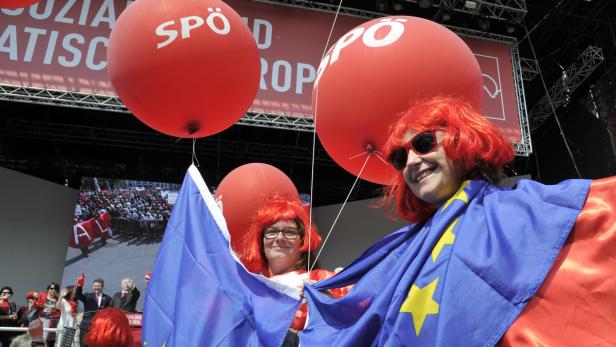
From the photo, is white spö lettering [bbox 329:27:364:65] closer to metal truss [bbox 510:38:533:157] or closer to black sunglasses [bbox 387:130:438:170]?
black sunglasses [bbox 387:130:438:170]

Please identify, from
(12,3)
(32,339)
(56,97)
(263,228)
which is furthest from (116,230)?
(263,228)

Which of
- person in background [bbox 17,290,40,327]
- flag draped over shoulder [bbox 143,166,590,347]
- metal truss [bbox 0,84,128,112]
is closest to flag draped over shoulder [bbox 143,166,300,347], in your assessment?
flag draped over shoulder [bbox 143,166,590,347]

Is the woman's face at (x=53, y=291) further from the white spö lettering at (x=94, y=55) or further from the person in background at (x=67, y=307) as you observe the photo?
the white spö lettering at (x=94, y=55)

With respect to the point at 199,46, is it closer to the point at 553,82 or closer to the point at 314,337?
the point at 314,337

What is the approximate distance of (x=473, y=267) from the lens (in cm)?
97

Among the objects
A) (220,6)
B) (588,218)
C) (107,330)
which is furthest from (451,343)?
(220,6)

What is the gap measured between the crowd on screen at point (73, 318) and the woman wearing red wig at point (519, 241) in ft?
5.71

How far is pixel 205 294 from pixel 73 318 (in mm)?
5086

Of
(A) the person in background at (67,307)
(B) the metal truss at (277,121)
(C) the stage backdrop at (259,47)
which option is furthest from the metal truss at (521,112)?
(A) the person in background at (67,307)

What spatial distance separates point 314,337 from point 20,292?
31.5 ft

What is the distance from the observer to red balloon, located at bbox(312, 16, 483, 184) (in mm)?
2004

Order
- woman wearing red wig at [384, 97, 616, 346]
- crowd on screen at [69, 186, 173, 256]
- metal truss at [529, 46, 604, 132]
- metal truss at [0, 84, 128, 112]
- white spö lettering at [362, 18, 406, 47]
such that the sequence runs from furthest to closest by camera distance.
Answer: crowd on screen at [69, 186, 173, 256] < metal truss at [529, 46, 604, 132] < metal truss at [0, 84, 128, 112] < white spö lettering at [362, 18, 406, 47] < woman wearing red wig at [384, 97, 616, 346]

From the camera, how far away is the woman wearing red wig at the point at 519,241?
2.83ft

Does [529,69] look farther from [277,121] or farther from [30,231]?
[30,231]
